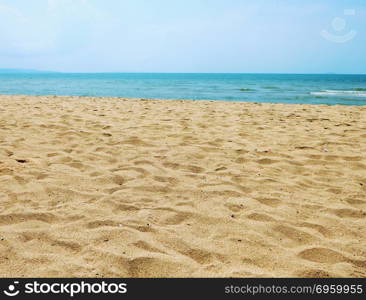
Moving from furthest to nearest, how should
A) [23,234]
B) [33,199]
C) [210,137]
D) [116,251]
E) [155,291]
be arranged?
[210,137] < [33,199] < [23,234] < [116,251] < [155,291]

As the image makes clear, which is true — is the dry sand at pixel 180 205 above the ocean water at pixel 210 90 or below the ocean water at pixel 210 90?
below

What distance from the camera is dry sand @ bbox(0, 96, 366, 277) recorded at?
1.93 meters

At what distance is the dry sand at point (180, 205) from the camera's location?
1.93 metres

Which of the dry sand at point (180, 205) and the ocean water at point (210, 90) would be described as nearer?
the dry sand at point (180, 205)

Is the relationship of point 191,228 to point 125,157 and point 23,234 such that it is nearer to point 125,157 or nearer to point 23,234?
point 23,234

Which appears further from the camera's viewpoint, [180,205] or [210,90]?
[210,90]

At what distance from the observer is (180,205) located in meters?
2.68

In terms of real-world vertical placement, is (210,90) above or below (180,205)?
above

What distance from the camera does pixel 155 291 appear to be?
66.9 inches

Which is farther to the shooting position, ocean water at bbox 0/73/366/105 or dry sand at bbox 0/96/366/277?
ocean water at bbox 0/73/366/105

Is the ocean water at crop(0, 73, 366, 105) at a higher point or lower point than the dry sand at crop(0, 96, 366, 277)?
higher

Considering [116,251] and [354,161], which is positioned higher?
[354,161]

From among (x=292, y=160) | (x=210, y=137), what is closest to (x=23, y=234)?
(x=292, y=160)

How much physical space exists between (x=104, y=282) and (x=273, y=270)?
99cm
